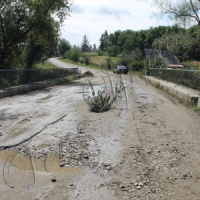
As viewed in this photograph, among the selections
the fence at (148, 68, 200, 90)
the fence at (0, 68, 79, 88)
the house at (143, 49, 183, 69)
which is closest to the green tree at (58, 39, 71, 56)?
the house at (143, 49, 183, 69)

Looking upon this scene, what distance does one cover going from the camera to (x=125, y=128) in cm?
672

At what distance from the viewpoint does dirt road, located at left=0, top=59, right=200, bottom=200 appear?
3.58 meters

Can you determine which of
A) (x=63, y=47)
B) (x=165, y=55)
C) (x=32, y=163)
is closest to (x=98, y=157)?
(x=32, y=163)

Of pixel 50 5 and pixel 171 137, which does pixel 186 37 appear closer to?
pixel 50 5

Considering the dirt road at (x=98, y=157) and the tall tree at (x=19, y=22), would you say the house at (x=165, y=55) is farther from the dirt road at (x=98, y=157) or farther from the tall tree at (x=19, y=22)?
the dirt road at (x=98, y=157)

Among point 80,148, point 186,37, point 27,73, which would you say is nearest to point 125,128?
point 80,148

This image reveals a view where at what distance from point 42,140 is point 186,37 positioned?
1935cm

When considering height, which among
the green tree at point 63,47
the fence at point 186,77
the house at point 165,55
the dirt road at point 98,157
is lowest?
the dirt road at point 98,157

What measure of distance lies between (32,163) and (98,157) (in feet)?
3.70

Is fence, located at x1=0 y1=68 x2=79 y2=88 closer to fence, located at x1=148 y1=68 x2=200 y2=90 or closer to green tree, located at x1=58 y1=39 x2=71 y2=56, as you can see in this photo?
fence, located at x1=148 y1=68 x2=200 y2=90

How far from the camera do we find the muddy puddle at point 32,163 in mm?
4273

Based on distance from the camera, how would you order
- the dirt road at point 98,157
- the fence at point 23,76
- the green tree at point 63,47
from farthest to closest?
the green tree at point 63,47, the fence at point 23,76, the dirt road at point 98,157

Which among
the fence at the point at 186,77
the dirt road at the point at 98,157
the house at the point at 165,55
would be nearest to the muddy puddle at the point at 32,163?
the dirt road at the point at 98,157

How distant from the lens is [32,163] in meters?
4.51
